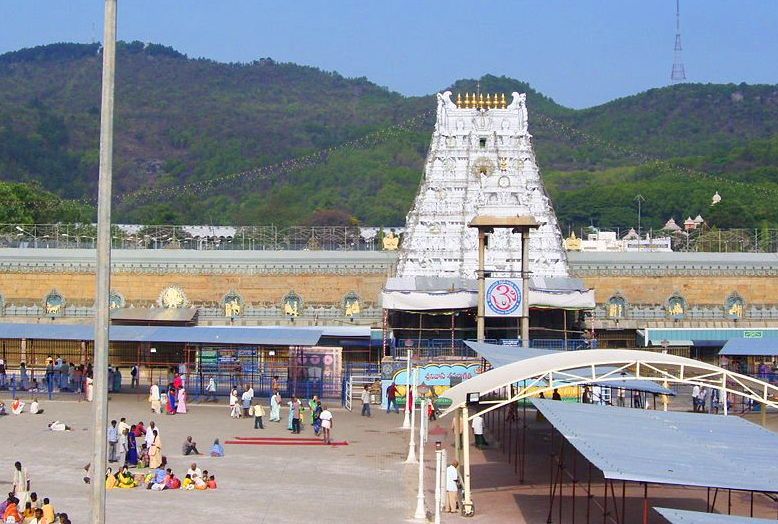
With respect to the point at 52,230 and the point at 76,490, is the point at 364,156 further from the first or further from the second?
the point at 76,490

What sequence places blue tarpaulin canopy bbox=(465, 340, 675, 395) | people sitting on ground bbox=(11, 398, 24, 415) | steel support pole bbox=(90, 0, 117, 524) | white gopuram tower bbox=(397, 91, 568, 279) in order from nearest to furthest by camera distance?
steel support pole bbox=(90, 0, 117, 524) < blue tarpaulin canopy bbox=(465, 340, 675, 395) < people sitting on ground bbox=(11, 398, 24, 415) < white gopuram tower bbox=(397, 91, 568, 279)

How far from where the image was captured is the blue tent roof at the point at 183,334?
41.4 m

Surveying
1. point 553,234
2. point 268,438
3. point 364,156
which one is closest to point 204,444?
point 268,438

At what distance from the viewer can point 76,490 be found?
26969 millimetres

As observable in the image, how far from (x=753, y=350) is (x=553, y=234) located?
1441 cm

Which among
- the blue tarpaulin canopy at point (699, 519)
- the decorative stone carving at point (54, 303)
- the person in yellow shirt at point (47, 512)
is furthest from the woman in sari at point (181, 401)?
the blue tarpaulin canopy at point (699, 519)

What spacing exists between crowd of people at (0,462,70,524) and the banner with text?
2019 cm

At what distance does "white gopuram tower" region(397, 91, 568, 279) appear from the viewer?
54000 mm

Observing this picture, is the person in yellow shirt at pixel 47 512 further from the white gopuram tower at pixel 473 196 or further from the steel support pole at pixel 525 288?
the white gopuram tower at pixel 473 196

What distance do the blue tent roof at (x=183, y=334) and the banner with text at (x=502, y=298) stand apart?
5.10 m

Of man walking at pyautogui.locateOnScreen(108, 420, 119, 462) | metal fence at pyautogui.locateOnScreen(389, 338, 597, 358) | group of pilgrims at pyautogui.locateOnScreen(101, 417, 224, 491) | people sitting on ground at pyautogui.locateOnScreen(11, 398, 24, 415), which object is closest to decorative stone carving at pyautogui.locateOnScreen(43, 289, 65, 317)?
metal fence at pyautogui.locateOnScreen(389, 338, 597, 358)

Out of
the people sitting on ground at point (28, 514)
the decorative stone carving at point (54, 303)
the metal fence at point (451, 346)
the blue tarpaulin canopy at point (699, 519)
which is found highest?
the decorative stone carving at point (54, 303)

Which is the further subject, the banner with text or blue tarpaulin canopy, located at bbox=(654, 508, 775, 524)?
the banner with text

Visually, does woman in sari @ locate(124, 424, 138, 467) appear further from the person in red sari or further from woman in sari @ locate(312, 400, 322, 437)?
the person in red sari
